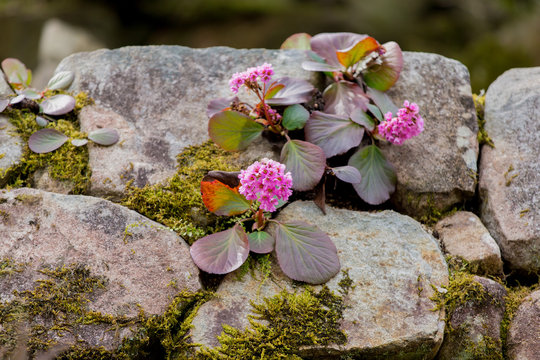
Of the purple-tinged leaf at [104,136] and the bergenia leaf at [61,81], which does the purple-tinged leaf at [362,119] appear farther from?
the bergenia leaf at [61,81]

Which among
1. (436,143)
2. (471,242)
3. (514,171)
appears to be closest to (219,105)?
(436,143)

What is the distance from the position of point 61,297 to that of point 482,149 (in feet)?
6.90

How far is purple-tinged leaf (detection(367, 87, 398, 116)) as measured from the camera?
225cm

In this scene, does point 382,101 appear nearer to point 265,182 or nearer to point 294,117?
point 294,117

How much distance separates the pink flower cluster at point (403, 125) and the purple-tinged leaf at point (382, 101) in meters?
0.11

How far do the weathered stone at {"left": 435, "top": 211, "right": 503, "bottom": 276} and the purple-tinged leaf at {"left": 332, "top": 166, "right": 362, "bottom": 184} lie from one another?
0.51 metres

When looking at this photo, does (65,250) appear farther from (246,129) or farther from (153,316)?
(246,129)

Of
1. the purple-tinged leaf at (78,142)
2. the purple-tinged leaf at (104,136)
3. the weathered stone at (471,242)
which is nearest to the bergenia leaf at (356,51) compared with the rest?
the weathered stone at (471,242)

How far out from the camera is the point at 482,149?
236cm

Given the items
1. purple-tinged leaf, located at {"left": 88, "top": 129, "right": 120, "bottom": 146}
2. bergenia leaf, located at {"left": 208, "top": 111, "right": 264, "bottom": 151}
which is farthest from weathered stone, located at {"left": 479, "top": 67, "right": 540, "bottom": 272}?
purple-tinged leaf, located at {"left": 88, "top": 129, "right": 120, "bottom": 146}

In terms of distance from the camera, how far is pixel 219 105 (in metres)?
2.27

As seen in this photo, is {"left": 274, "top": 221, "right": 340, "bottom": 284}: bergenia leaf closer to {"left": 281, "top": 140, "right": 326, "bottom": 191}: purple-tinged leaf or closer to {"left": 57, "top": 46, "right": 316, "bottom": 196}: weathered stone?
{"left": 281, "top": 140, "right": 326, "bottom": 191}: purple-tinged leaf

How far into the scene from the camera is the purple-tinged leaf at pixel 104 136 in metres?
2.17

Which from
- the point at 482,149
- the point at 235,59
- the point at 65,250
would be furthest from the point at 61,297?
the point at 482,149
